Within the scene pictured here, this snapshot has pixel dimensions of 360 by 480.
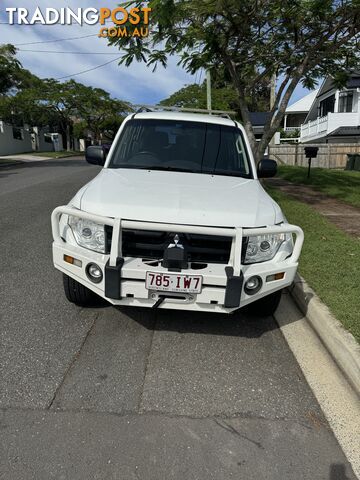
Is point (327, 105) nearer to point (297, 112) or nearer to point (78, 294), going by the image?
point (297, 112)

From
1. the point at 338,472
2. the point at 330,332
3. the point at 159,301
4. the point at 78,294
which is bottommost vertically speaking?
the point at 338,472

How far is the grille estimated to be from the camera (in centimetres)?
303

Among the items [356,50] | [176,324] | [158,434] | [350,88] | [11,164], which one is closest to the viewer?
[158,434]

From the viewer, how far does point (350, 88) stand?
94.5ft

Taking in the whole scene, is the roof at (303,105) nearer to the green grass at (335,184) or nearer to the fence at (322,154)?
the fence at (322,154)

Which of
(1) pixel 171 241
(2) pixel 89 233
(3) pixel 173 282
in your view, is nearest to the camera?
(3) pixel 173 282

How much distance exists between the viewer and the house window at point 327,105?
3159cm

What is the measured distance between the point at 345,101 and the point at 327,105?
314 centimetres

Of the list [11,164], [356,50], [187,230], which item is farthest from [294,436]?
[11,164]

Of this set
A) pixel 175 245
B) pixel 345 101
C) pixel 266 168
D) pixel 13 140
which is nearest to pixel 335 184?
pixel 266 168

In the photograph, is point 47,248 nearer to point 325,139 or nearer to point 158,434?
point 158,434

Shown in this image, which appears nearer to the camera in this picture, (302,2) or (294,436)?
(294,436)

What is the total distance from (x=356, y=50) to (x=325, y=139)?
23.3 metres

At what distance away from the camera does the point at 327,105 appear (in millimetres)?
33000
